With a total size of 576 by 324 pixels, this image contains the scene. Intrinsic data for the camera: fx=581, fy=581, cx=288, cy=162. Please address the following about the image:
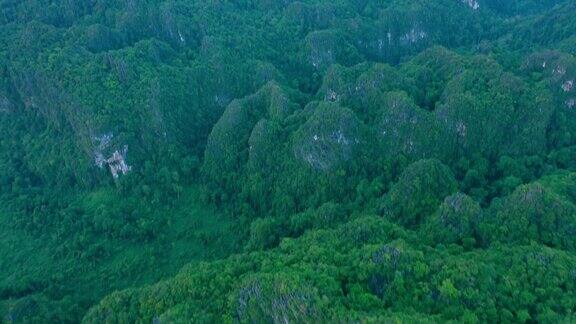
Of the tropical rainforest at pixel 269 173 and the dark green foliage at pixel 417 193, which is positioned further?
the dark green foliage at pixel 417 193

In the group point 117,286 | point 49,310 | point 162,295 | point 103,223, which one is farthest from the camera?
point 103,223

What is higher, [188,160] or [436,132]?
[436,132]

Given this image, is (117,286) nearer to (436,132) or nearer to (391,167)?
(391,167)

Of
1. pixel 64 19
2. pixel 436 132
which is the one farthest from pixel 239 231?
pixel 64 19

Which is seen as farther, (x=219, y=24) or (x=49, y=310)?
(x=219, y=24)

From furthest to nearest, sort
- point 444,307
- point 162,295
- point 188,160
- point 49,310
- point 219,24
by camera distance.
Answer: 1. point 219,24
2. point 188,160
3. point 49,310
4. point 162,295
5. point 444,307

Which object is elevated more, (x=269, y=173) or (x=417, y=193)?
(x=417, y=193)

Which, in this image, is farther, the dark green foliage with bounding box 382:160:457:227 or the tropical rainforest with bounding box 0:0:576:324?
the dark green foliage with bounding box 382:160:457:227

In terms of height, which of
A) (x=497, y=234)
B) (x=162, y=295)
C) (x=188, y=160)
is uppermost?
(x=497, y=234)
